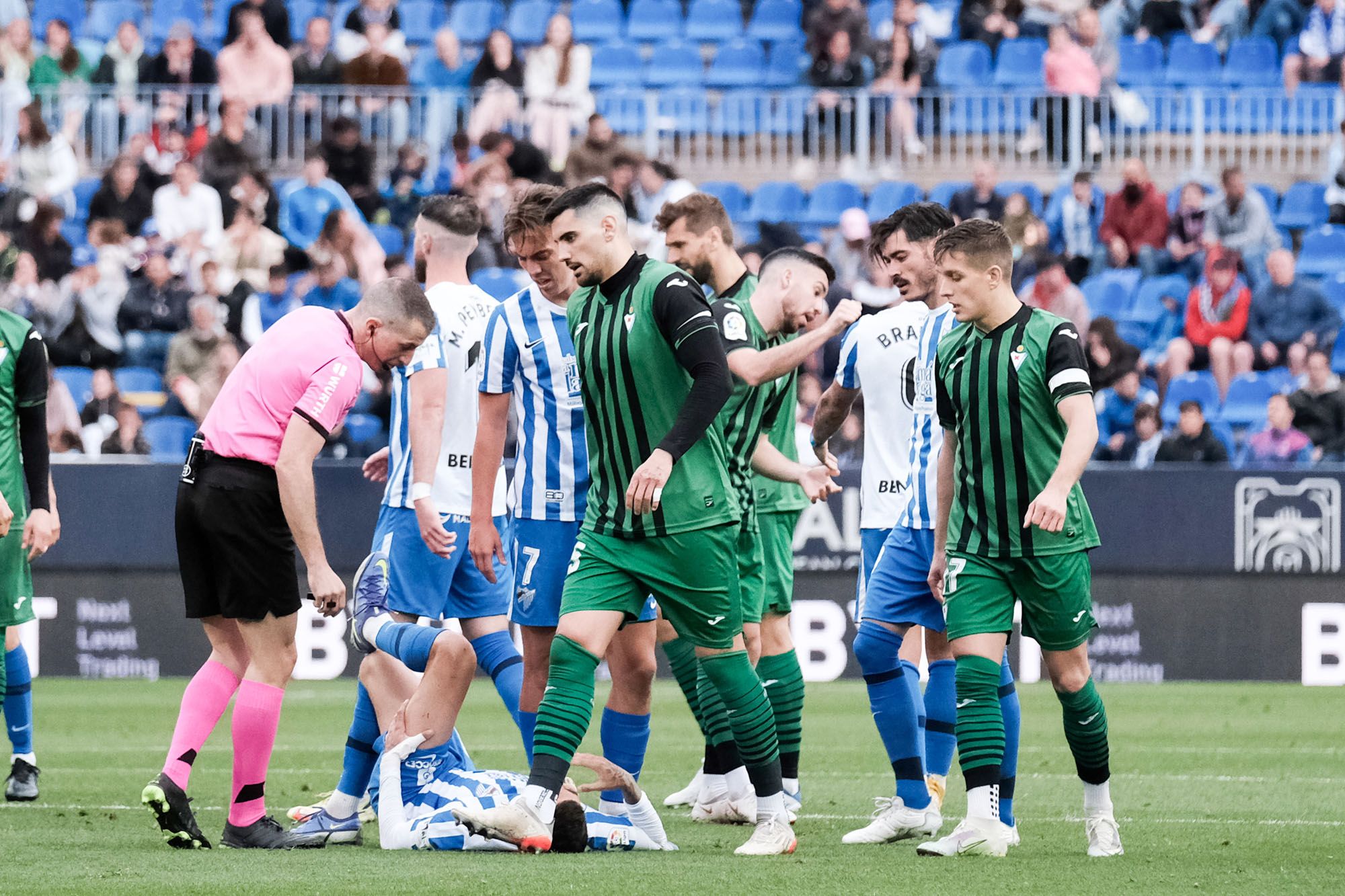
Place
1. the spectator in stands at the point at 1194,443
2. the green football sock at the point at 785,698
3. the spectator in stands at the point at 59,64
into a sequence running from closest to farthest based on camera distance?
the green football sock at the point at 785,698, the spectator in stands at the point at 1194,443, the spectator in stands at the point at 59,64

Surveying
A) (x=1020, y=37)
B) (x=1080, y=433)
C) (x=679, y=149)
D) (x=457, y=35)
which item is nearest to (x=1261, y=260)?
(x=1020, y=37)

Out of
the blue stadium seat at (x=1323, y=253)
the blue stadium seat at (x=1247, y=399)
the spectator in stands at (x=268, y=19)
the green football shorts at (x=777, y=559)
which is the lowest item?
the green football shorts at (x=777, y=559)

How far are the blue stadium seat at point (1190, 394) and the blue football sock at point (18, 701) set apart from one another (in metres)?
11.4

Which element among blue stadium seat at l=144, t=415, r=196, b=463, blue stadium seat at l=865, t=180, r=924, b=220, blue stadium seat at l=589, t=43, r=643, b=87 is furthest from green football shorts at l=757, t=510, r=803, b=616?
blue stadium seat at l=589, t=43, r=643, b=87

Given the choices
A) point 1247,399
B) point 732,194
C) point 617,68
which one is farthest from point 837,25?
point 1247,399

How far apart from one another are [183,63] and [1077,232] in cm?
970

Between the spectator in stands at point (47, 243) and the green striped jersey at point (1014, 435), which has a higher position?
the spectator in stands at point (47, 243)

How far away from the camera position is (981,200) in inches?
738

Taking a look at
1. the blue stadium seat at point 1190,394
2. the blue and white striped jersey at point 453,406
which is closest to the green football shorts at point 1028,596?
the blue and white striped jersey at point 453,406

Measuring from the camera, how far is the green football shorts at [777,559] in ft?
26.9

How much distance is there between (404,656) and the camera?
6902 mm

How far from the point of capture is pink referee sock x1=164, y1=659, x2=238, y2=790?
6660mm

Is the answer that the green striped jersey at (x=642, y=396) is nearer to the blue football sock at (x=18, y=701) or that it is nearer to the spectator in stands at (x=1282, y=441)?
the blue football sock at (x=18, y=701)

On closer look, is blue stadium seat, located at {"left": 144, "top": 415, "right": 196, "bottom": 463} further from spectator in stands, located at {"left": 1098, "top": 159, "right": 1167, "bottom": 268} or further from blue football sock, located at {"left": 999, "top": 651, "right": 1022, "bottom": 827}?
blue football sock, located at {"left": 999, "top": 651, "right": 1022, "bottom": 827}
